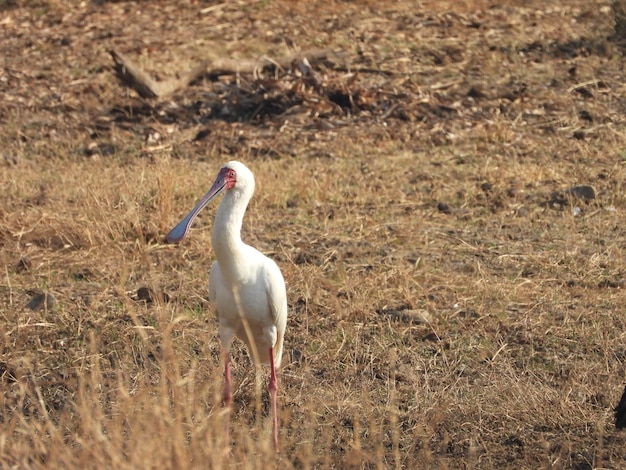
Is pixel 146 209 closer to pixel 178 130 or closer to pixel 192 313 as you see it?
pixel 192 313

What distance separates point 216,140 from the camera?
10.3 m

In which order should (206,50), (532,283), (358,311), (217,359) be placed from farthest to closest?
(206,50)
(532,283)
(358,311)
(217,359)

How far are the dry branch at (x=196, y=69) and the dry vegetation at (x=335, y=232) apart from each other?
155mm

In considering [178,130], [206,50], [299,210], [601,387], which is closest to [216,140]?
[178,130]

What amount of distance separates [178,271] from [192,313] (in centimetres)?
73

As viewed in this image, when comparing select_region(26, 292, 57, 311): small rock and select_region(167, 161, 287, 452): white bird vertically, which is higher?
select_region(167, 161, 287, 452): white bird

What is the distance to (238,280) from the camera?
5152mm

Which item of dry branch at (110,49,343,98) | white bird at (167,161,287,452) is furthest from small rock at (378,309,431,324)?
dry branch at (110,49,343,98)

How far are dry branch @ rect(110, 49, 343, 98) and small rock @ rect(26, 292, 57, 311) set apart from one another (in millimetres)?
5116

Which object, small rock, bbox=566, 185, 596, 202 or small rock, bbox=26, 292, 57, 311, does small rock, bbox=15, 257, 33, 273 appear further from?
small rock, bbox=566, 185, 596, 202

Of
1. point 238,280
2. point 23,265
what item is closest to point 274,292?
point 238,280

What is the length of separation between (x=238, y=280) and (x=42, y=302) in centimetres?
200

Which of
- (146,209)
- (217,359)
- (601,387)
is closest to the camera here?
(601,387)

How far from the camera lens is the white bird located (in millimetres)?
5094
